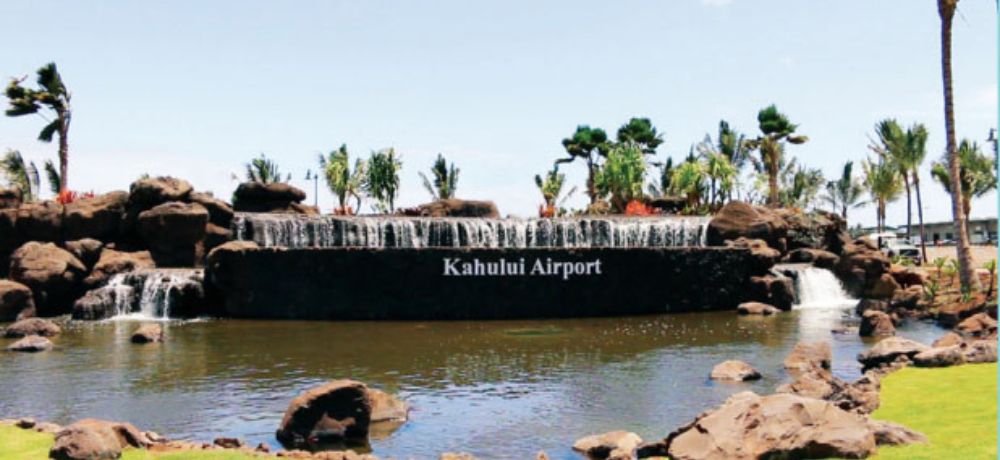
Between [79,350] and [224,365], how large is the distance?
4760 mm

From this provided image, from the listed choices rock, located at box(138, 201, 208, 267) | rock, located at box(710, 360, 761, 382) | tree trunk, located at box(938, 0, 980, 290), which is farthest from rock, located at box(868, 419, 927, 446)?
rock, located at box(138, 201, 208, 267)

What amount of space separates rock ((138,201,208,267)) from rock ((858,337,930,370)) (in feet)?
87.1

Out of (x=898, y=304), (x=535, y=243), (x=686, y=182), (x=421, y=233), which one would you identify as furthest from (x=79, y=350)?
(x=686, y=182)

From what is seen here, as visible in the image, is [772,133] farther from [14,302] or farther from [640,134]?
[14,302]

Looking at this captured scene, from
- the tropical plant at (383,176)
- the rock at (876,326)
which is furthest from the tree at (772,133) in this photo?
the rock at (876,326)

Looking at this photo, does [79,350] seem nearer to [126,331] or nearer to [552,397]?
[126,331]

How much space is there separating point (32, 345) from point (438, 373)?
10.2 meters

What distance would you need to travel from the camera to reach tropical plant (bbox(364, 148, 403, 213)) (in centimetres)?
7200

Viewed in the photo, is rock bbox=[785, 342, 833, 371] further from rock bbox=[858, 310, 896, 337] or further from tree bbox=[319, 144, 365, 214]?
tree bbox=[319, 144, 365, 214]

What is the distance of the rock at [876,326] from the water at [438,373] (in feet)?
1.91

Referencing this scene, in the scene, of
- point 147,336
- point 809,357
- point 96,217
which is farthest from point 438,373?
point 96,217

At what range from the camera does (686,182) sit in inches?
2596

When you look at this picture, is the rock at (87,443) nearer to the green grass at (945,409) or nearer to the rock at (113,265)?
the green grass at (945,409)

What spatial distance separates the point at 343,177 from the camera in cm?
7288
